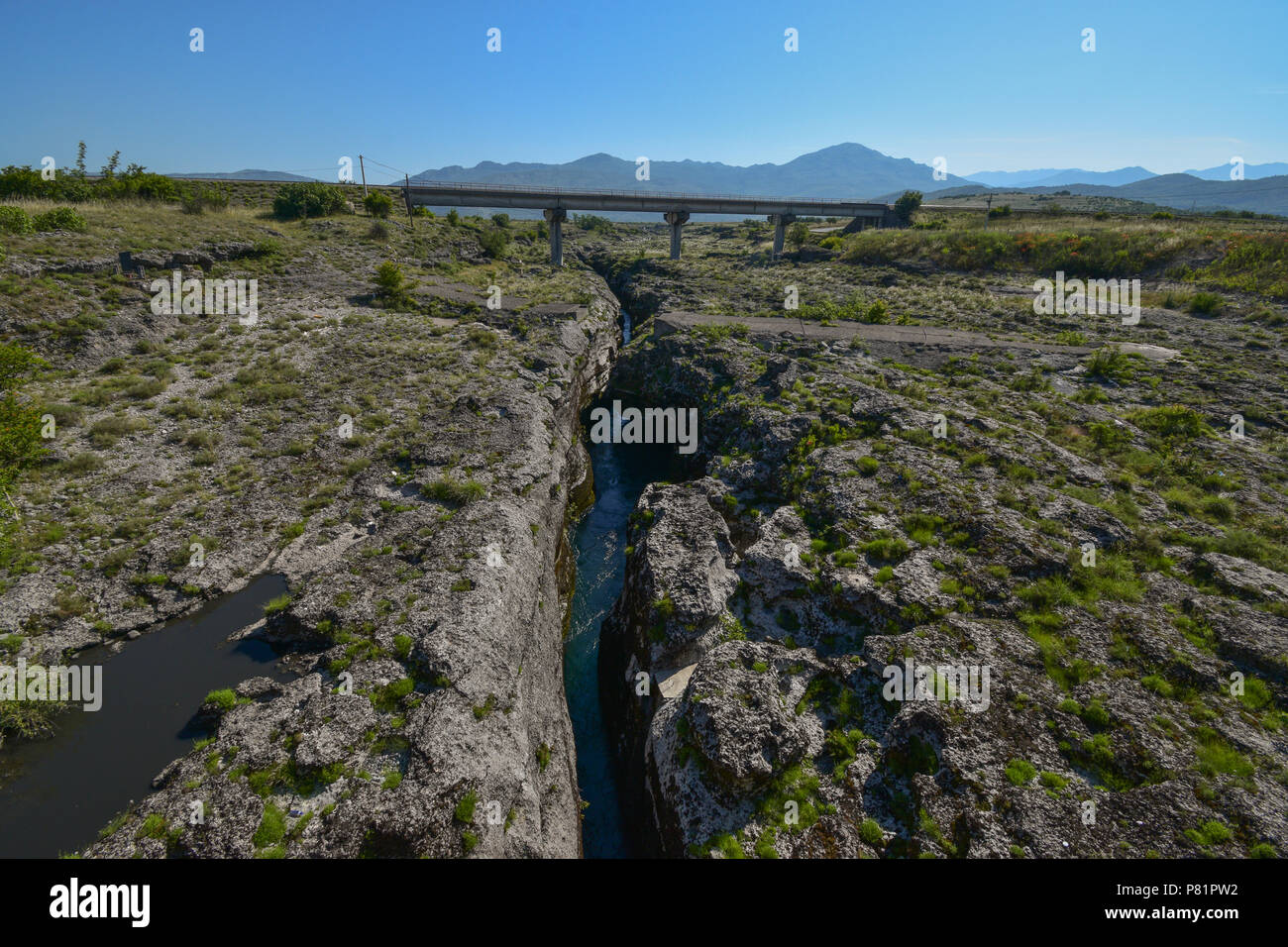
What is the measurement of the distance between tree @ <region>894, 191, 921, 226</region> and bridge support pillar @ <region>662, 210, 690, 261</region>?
5051 cm

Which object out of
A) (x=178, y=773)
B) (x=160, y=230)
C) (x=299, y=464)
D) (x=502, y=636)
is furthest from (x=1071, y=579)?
(x=160, y=230)

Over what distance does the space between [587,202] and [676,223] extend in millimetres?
17848

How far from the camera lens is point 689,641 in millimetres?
18953

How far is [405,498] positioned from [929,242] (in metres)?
92.2

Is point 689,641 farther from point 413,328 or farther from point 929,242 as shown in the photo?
point 929,242

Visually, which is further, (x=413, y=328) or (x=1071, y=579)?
(x=413, y=328)

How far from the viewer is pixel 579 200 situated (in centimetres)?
8769

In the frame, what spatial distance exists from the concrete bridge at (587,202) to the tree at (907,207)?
1789 cm

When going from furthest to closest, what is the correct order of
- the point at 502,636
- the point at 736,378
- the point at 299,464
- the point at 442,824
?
the point at 736,378 → the point at 299,464 → the point at 502,636 → the point at 442,824

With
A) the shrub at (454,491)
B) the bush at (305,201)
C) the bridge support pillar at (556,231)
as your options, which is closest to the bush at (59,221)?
the bush at (305,201)

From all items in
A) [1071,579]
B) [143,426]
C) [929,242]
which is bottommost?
[1071,579]

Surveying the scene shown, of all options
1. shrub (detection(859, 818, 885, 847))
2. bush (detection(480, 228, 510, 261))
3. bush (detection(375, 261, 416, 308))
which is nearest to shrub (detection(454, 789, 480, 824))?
shrub (detection(859, 818, 885, 847))

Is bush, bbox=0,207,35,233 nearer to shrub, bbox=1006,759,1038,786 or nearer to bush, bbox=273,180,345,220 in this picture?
bush, bbox=273,180,345,220

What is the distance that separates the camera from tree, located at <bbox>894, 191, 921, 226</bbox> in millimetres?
110875
